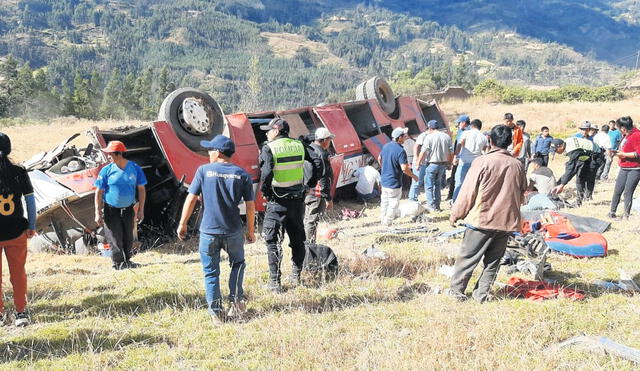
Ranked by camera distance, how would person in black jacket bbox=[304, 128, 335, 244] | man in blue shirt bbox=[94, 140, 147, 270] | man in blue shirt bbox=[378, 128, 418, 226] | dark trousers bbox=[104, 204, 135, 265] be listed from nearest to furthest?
man in blue shirt bbox=[94, 140, 147, 270] → dark trousers bbox=[104, 204, 135, 265] → person in black jacket bbox=[304, 128, 335, 244] → man in blue shirt bbox=[378, 128, 418, 226]

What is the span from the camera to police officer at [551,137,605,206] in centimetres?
827

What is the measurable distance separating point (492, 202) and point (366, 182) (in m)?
5.91

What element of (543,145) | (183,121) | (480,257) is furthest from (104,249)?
(543,145)

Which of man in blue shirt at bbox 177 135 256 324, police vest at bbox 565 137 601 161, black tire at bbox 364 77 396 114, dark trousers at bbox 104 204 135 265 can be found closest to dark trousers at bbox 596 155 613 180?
police vest at bbox 565 137 601 161

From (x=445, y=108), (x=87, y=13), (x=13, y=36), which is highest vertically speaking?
(x=87, y=13)

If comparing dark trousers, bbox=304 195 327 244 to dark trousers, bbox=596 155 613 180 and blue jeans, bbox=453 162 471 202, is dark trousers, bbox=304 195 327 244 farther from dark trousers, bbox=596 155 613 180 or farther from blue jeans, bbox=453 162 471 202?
dark trousers, bbox=596 155 613 180

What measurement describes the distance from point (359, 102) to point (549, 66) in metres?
203

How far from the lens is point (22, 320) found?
3.74m

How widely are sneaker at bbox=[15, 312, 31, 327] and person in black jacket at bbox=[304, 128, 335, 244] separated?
274 cm

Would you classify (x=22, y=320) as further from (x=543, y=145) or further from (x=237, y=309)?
(x=543, y=145)

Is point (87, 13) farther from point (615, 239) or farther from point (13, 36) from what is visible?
point (615, 239)

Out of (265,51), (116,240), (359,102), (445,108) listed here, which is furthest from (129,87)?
(265,51)

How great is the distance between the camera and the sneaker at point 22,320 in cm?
373

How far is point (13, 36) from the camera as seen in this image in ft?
489
